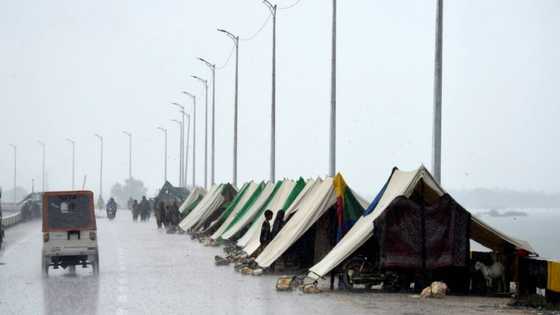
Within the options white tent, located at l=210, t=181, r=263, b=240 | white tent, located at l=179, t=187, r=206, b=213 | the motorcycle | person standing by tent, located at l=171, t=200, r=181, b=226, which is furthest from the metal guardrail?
the motorcycle

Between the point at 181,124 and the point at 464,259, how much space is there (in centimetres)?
9954

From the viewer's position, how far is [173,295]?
23.8 m

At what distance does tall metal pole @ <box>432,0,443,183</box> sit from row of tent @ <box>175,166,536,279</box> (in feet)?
6.23

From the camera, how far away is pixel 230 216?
47031 millimetres

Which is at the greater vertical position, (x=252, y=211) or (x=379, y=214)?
(x=379, y=214)

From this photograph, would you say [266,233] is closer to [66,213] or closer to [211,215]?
[66,213]

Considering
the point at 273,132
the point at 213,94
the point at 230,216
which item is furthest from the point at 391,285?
the point at 213,94

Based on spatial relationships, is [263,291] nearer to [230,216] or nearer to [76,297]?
[76,297]

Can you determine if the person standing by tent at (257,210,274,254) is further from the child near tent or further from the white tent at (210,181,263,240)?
the white tent at (210,181,263,240)

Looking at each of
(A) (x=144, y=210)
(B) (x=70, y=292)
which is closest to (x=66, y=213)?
(B) (x=70, y=292)

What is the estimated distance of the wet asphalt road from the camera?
2102 centimetres

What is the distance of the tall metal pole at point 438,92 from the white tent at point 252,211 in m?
12.5

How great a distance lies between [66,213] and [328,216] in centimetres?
654

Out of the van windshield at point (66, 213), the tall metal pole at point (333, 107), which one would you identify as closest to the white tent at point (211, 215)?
the tall metal pole at point (333, 107)
